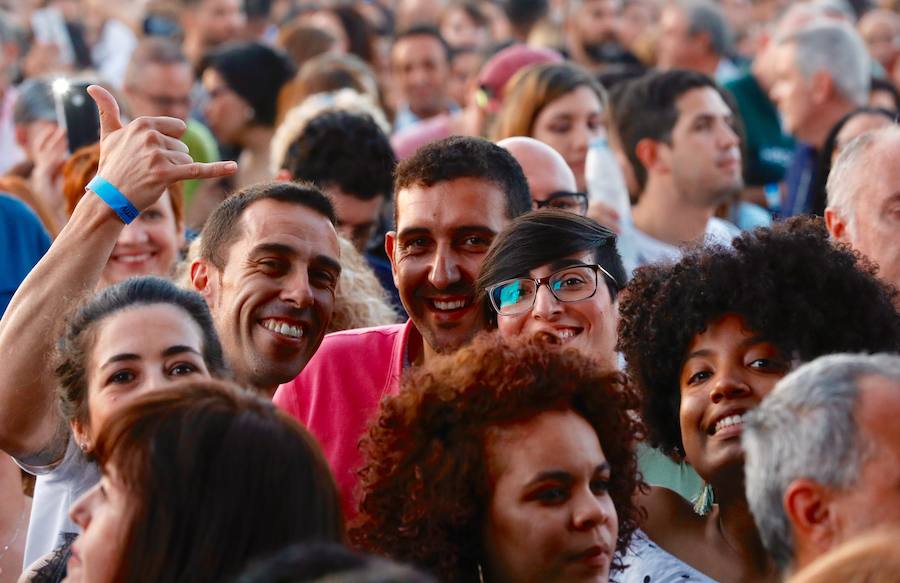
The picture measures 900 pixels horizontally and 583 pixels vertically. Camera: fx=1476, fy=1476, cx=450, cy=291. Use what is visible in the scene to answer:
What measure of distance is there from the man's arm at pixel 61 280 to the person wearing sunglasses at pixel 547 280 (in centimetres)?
81

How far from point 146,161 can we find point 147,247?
5.04 feet

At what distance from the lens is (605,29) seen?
414 inches

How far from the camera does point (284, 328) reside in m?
4.41

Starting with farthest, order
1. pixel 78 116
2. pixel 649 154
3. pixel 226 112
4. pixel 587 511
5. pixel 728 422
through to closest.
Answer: pixel 226 112
pixel 78 116
pixel 649 154
pixel 728 422
pixel 587 511

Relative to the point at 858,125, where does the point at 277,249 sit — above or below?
below

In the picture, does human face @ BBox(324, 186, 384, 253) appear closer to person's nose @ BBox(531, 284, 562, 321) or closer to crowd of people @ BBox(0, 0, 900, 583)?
crowd of people @ BBox(0, 0, 900, 583)

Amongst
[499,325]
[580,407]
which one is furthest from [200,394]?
[499,325]

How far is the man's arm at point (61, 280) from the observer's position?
12.5ft

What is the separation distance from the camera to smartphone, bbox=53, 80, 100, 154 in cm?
677

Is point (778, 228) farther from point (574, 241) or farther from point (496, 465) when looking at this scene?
point (496, 465)

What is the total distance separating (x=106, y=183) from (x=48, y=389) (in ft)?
1.88

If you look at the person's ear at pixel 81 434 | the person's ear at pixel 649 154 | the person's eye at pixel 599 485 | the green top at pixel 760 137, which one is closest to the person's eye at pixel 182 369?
the person's ear at pixel 81 434

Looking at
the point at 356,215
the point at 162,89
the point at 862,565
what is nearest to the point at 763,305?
the point at 862,565

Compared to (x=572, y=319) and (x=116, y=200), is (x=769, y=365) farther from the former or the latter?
(x=116, y=200)
